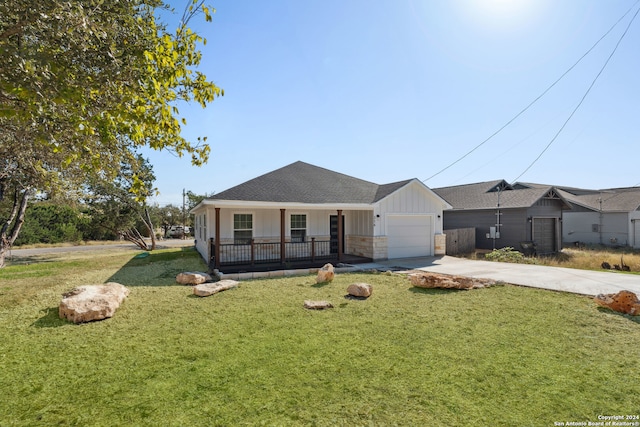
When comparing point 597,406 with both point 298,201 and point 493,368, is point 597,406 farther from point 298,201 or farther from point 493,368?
point 298,201

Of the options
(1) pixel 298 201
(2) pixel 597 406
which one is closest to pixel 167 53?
(2) pixel 597 406

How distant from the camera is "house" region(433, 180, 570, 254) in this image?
17.5 metres

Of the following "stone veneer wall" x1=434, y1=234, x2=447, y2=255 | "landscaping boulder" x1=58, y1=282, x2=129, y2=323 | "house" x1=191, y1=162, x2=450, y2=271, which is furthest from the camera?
"stone veneer wall" x1=434, y1=234, x2=447, y2=255

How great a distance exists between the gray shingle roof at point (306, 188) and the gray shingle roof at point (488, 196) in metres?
8.16

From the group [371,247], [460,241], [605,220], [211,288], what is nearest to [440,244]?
[460,241]

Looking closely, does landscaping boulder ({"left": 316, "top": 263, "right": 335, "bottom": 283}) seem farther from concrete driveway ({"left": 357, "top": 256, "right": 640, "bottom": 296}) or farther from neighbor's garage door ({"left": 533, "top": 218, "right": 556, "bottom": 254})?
neighbor's garage door ({"left": 533, "top": 218, "right": 556, "bottom": 254})

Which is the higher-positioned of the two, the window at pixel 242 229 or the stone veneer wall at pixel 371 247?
the window at pixel 242 229

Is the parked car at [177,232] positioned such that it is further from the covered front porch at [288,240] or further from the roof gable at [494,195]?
the roof gable at [494,195]

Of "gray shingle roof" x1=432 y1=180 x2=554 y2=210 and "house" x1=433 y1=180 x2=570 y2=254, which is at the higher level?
"gray shingle roof" x1=432 y1=180 x2=554 y2=210

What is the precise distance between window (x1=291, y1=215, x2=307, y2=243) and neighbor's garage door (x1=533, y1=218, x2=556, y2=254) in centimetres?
1378

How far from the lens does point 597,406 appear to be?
2.98 meters

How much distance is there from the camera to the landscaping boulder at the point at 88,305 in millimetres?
5508

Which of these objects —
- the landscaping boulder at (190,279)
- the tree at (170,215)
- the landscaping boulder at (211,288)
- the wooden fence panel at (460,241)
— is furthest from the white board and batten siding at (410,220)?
the tree at (170,215)

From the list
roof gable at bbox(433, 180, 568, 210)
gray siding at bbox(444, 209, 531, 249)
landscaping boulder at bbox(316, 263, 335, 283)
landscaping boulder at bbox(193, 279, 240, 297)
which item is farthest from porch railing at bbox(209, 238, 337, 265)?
roof gable at bbox(433, 180, 568, 210)
